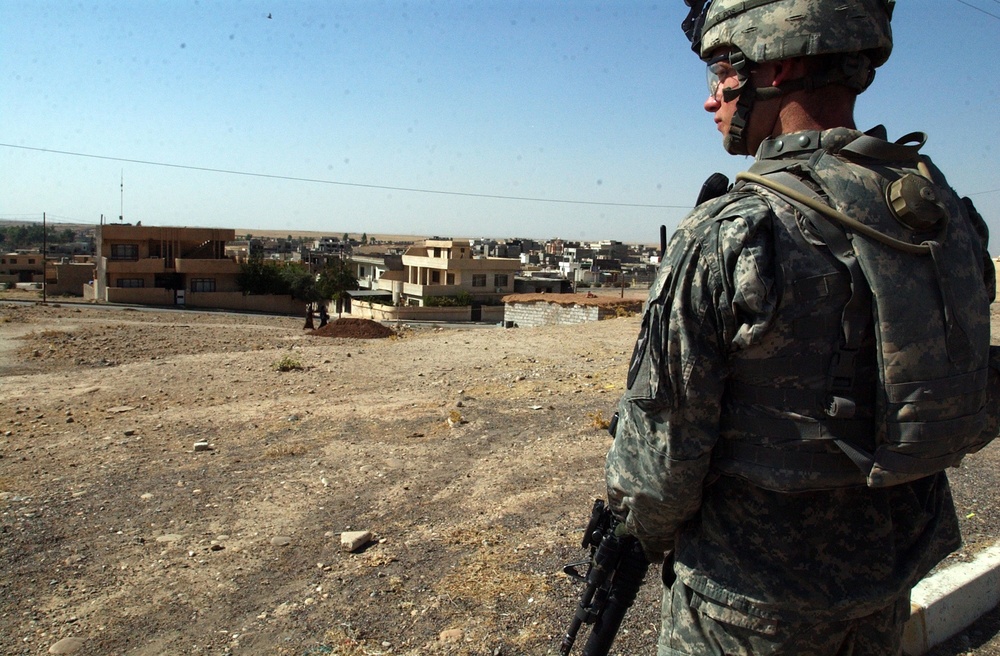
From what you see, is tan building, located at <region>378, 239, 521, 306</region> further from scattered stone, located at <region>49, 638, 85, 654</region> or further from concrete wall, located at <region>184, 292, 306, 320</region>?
scattered stone, located at <region>49, 638, 85, 654</region>

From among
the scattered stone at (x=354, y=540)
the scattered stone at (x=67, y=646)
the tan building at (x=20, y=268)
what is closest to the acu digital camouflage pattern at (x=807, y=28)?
the scattered stone at (x=354, y=540)

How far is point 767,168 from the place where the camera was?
1790 mm

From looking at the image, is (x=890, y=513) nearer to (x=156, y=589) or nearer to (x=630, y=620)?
(x=630, y=620)

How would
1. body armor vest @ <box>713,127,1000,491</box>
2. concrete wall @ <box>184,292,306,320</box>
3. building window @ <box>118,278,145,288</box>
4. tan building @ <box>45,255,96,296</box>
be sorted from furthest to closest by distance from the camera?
tan building @ <box>45,255,96,296</box> < building window @ <box>118,278,145,288</box> < concrete wall @ <box>184,292,306,320</box> < body armor vest @ <box>713,127,1000,491</box>

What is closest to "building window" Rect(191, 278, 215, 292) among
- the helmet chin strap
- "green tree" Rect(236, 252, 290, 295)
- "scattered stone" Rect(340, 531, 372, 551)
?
"green tree" Rect(236, 252, 290, 295)

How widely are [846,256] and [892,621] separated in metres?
0.88

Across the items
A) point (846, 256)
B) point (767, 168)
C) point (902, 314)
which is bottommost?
point (902, 314)

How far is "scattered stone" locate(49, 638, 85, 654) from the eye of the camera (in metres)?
3.02

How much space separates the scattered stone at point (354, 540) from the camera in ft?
12.7

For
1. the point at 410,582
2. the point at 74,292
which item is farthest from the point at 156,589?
the point at 74,292

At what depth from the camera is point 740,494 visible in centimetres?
174

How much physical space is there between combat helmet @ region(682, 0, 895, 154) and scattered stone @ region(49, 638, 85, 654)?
3055 mm

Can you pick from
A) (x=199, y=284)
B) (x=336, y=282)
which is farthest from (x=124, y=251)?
(x=336, y=282)

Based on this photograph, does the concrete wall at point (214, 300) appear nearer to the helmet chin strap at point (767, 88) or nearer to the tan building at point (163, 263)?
the tan building at point (163, 263)
